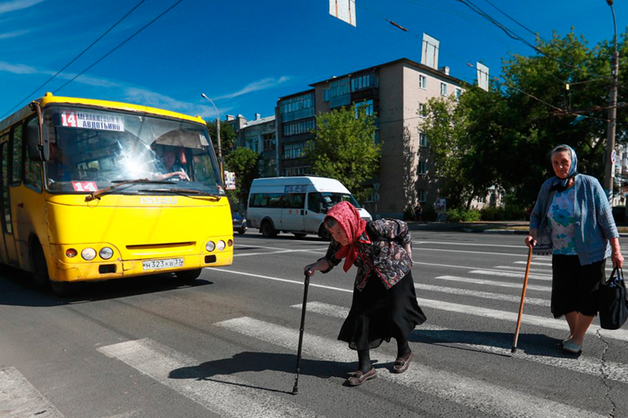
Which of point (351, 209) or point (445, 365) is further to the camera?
point (445, 365)

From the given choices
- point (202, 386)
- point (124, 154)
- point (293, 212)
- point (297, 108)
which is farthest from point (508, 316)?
point (297, 108)

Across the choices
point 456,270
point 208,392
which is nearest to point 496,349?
point 208,392

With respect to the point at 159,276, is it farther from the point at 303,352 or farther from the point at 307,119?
the point at 307,119

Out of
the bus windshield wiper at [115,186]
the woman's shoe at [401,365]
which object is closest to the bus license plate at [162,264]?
the bus windshield wiper at [115,186]

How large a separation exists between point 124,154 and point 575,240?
5.85 meters

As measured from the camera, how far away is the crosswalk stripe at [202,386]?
10.3 ft

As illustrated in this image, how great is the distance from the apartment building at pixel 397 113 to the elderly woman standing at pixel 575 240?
127 feet

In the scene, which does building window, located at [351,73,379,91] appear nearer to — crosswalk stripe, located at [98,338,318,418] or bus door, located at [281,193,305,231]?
bus door, located at [281,193,305,231]

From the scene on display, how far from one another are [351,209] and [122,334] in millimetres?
3257

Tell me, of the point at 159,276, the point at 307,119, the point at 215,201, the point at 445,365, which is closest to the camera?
the point at 445,365

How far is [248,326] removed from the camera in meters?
5.31

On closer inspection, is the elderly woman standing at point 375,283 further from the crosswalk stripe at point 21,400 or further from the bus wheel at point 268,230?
the bus wheel at point 268,230

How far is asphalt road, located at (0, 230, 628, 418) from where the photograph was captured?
321 centimetres

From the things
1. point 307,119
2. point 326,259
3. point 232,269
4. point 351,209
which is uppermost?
point 307,119
